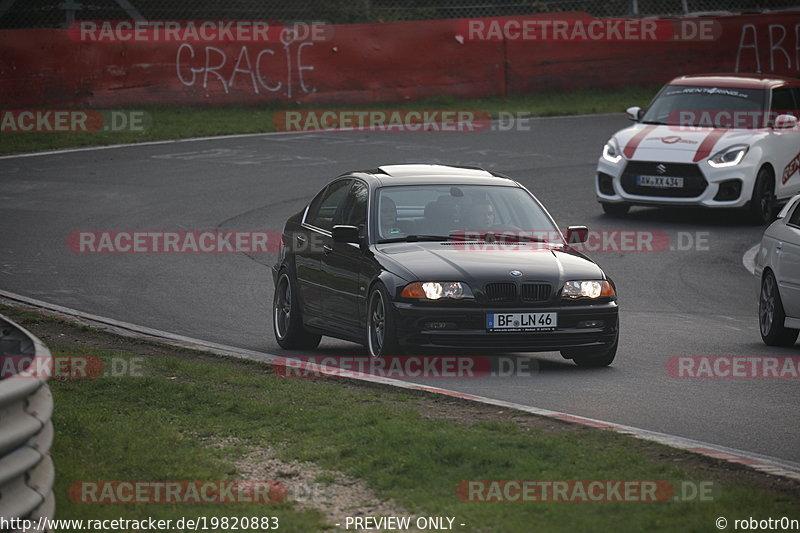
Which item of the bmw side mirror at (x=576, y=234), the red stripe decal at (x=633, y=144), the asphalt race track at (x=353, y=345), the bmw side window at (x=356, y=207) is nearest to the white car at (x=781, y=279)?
the asphalt race track at (x=353, y=345)

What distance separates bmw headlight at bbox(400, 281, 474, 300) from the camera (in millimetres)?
10625

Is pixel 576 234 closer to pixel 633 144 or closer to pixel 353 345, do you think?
pixel 353 345

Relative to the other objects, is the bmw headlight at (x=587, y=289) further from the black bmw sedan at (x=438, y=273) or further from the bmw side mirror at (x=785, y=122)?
the bmw side mirror at (x=785, y=122)

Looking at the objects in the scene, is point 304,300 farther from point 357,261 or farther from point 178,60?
point 178,60

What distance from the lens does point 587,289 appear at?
10.9m

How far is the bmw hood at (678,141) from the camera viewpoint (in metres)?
19.4

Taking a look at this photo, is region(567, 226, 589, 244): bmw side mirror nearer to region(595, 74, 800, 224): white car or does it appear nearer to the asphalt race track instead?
the asphalt race track

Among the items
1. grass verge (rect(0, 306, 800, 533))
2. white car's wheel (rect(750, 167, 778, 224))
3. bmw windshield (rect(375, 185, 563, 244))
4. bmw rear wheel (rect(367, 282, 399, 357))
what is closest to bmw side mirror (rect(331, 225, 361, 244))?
bmw windshield (rect(375, 185, 563, 244))

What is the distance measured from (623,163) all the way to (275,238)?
4916 millimetres

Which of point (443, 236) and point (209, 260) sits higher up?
point (443, 236)

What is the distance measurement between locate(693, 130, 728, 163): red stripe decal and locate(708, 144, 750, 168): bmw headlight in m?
0.13

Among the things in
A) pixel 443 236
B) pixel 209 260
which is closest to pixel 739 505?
pixel 443 236

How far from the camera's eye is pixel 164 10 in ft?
105

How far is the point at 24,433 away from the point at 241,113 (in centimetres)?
2369
